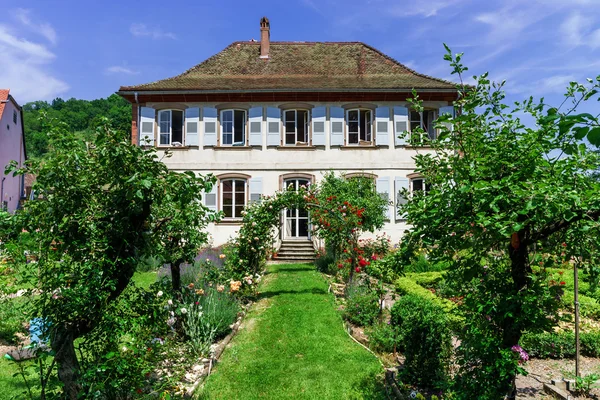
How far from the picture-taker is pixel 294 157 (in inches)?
668

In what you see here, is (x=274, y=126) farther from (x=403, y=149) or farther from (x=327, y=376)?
(x=327, y=376)

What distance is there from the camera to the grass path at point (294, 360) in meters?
5.09

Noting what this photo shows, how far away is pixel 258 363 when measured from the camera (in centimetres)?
595

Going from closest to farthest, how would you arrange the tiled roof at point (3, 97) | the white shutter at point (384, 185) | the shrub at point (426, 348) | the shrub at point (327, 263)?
the shrub at point (426, 348), the shrub at point (327, 263), the white shutter at point (384, 185), the tiled roof at point (3, 97)

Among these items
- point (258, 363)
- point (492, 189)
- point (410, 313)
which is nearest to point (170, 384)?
point (258, 363)

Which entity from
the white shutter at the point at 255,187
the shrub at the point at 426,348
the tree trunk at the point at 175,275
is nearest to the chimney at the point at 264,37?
the white shutter at the point at 255,187

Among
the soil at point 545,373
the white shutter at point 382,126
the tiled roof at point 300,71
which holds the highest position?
the tiled roof at point 300,71

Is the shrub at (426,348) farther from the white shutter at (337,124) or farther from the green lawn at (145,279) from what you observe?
the white shutter at (337,124)

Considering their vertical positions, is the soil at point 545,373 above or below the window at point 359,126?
below

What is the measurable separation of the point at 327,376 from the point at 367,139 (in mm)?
12938

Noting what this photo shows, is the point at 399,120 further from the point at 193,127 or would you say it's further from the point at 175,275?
the point at 175,275

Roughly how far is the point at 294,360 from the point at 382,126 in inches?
492

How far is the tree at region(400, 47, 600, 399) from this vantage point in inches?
125

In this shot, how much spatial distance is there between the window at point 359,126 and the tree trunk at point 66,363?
571 inches
